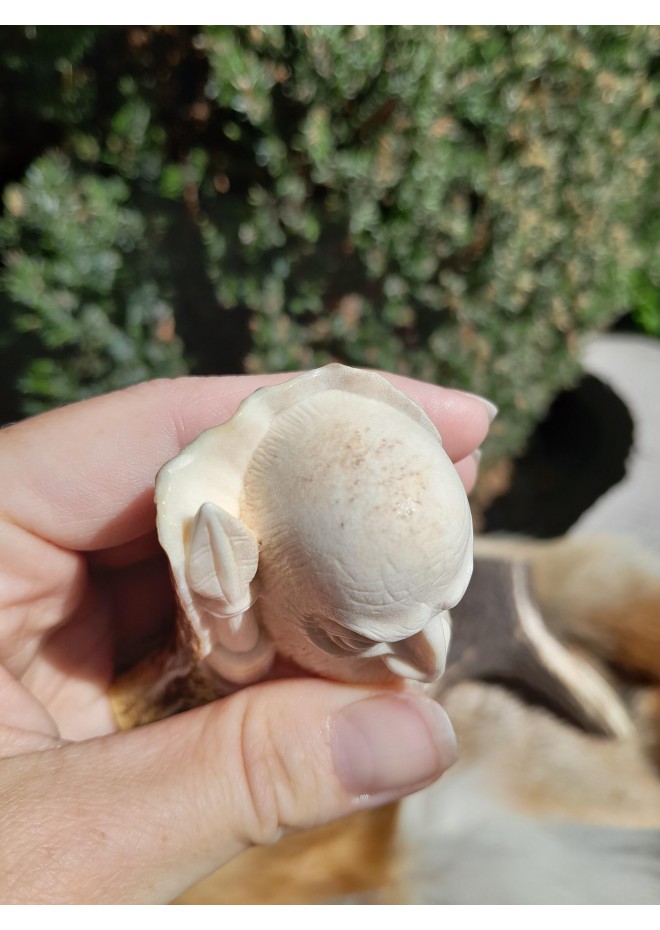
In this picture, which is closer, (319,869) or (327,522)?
(327,522)

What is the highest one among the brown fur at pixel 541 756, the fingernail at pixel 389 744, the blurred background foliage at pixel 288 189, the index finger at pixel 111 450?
the blurred background foliage at pixel 288 189

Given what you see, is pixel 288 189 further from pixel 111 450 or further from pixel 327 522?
pixel 327 522

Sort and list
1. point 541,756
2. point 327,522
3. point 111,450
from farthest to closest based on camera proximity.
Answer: point 541,756, point 111,450, point 327,522

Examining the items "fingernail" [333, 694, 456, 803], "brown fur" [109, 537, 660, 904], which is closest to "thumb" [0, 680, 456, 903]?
"fingernail" [333, 694, 456, 803]

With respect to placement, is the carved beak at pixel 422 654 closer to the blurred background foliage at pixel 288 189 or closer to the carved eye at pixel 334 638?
the carved eye at pixel 334 638

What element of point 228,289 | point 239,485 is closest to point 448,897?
point 239,485

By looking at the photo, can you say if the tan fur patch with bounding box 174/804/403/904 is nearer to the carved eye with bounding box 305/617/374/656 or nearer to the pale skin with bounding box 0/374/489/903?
the pale skin with bounding box 0/374/489/903

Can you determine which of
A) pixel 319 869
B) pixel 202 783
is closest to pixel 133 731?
pixel 202 783

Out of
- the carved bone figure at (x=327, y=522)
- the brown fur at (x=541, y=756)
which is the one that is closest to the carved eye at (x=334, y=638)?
the carved bone figure at (x=327, y=522)
